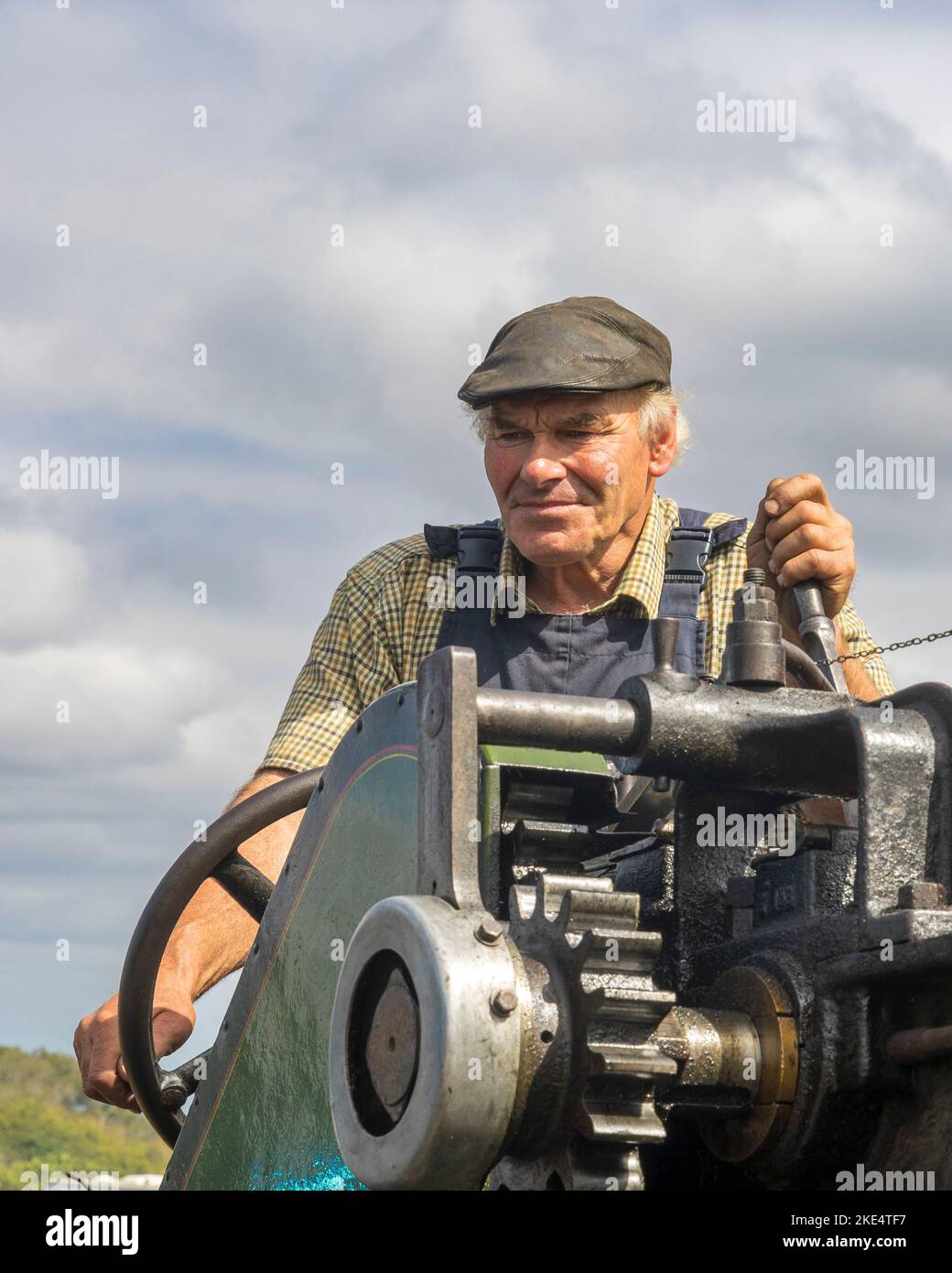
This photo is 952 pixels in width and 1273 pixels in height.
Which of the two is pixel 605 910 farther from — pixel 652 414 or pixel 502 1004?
pixel 652 414

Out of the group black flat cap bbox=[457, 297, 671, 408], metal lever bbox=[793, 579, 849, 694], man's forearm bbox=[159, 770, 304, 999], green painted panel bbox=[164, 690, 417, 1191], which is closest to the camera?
green painted panel bbox=[164, 690, 417, 1191]

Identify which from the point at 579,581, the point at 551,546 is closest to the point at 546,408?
the point at 551,546

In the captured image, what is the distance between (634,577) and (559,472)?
32 centimetres

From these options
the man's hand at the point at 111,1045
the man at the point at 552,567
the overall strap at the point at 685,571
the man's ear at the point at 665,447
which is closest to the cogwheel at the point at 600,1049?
the man's hand at the point at 111,1045

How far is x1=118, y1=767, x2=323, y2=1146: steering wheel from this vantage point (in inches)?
113

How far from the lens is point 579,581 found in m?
4.26

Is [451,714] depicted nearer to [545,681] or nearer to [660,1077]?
[660,1077]

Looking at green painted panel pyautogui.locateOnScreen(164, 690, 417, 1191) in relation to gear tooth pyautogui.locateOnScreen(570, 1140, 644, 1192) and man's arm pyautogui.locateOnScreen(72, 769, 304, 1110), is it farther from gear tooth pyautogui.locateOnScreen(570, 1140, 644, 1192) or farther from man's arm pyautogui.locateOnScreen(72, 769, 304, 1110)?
man's arm pyautogui.locateOnScreen(72, 769, 304, 1110)

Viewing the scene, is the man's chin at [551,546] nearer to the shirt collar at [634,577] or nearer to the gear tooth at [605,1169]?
the shirt collar at [634,577]

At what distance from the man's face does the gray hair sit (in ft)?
0.28

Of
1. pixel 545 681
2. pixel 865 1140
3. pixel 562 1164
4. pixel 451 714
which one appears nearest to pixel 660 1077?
pixel 562 1164

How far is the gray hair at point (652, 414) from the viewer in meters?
4.30

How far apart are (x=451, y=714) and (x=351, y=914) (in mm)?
556

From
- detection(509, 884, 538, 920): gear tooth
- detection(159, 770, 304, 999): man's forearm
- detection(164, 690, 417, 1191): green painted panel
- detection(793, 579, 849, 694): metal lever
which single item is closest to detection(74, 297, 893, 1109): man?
detection(159, 770, 304, 999): man's forearm
